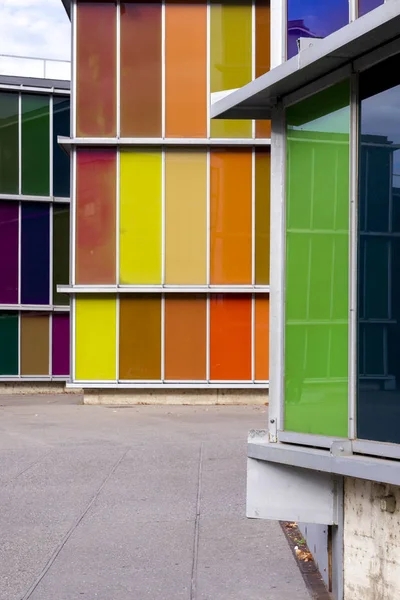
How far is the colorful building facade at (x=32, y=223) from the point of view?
27906 mm

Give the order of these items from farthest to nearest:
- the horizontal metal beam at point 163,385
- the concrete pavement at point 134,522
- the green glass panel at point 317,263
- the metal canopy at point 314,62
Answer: the horizontal metal beam at point 163,385 → the concrete pavement at point 134,522 → the green glass panel at point 317,263 → the metal canopy at point 314,62

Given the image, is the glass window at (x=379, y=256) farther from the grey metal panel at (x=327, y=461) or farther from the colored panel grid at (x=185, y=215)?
the colored panel grid at (x=185, y=215)

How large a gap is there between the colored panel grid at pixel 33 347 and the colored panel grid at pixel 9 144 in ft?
11.3

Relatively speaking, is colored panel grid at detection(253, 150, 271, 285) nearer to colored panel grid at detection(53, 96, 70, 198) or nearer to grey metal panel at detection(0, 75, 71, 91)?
colored panel grid at detection(53, 96, 70, 198)

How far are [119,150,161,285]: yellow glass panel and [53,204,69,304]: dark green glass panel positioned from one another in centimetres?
616

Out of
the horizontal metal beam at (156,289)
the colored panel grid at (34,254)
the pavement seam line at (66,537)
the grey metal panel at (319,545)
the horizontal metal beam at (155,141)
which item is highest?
the horizontal metal beam at (155,141)

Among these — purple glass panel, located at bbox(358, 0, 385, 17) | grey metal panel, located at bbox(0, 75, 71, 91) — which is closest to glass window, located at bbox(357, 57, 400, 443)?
purple glass panel, located at bbox(358, 0, 385, 17)

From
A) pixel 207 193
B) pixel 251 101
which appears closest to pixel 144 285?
pixel 207 193

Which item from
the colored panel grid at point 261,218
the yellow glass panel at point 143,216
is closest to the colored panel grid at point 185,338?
the yellow glass panel at point 143,216

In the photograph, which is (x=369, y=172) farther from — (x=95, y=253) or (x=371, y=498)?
(x=95, y=253)

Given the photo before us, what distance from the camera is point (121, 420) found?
61.9 ft

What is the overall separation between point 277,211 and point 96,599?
2.75m

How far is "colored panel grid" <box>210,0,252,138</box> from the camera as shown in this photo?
22578 millimetres

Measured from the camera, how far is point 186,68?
22.6 m
